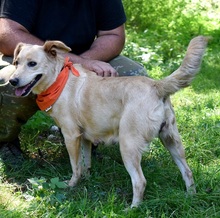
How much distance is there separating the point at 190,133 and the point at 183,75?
1704 mm

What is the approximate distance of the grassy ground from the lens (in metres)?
3.66

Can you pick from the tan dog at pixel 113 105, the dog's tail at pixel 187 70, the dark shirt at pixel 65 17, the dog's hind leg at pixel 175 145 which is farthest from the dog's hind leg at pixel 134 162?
the dark shirt at pixel 65 17

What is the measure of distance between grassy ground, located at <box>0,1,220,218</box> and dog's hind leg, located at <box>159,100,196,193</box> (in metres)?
0.11

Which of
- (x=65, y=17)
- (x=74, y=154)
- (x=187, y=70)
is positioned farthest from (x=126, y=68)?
(x=187, y=70)

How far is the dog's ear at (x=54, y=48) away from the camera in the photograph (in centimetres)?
399

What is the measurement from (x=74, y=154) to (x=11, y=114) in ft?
2.58

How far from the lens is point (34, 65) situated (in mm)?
3992

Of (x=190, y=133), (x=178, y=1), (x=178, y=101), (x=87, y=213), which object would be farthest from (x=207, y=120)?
(x=178, y=1)

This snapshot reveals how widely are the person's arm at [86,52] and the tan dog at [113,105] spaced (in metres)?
0.26

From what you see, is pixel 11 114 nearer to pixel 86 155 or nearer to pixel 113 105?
pixel 86 155

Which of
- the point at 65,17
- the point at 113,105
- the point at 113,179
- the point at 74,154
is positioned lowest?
the point at 113,179

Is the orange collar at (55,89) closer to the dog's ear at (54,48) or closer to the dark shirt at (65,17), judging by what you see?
the dog's ear at (54,48)

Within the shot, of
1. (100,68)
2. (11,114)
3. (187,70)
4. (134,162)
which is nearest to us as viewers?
(187,70)

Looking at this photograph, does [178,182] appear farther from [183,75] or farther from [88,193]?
[183,75]
